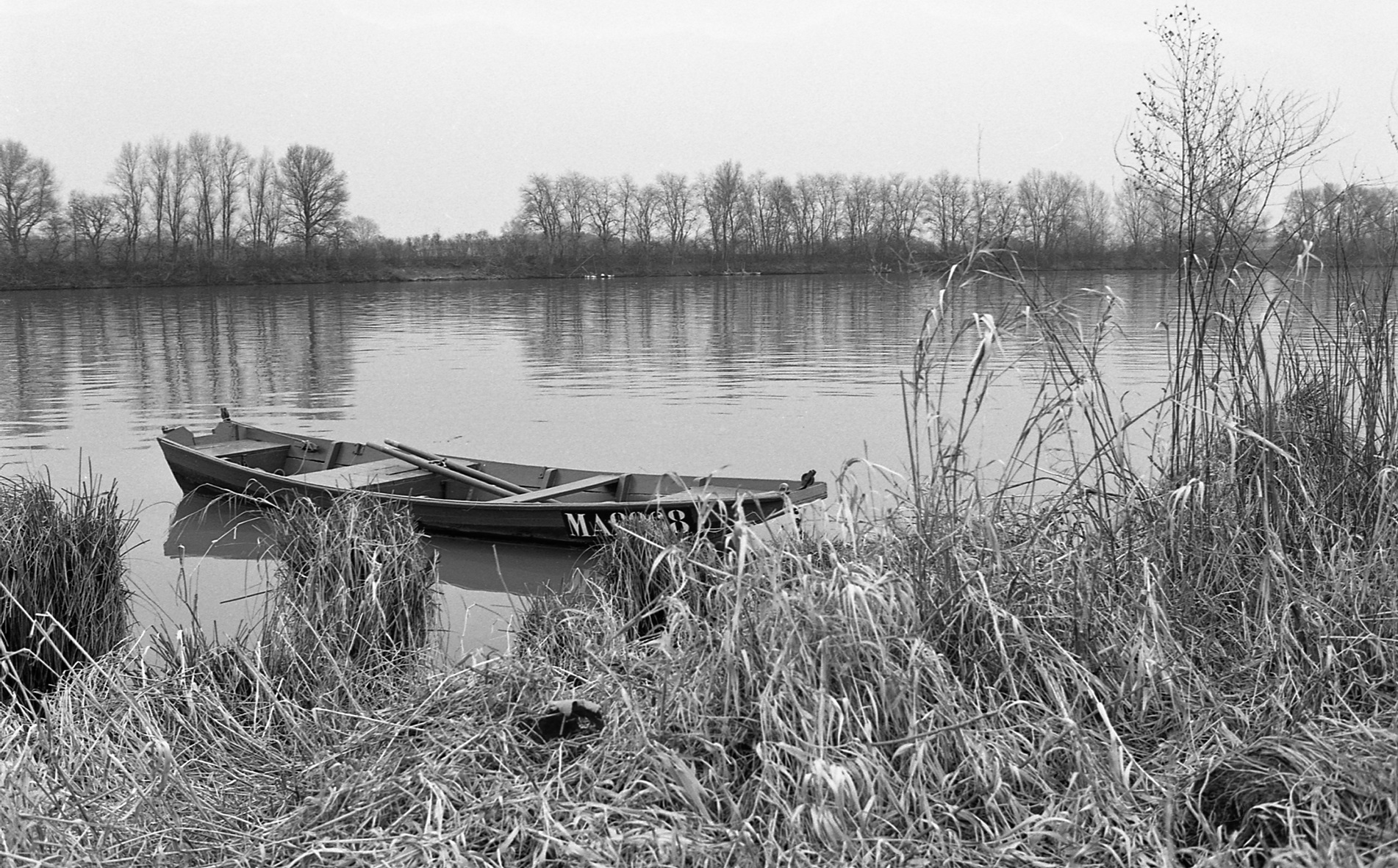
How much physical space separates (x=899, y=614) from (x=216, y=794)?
232 centimetres

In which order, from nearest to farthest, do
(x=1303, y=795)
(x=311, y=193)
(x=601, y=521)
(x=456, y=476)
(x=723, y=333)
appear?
(x=1303, y=795)
(x=601, y=521)
(x=456, y=476)
(x=723, y=333)
(x=311, y=193)

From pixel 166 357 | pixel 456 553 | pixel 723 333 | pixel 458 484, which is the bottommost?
pixel 456 553

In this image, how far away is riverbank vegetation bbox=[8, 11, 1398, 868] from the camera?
3102mm

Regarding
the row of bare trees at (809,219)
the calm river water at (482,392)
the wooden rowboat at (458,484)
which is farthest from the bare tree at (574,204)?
the wooden rowboat at (458,484)

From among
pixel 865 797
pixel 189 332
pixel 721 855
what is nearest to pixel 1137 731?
pixel 865 797

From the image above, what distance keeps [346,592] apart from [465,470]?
457cm

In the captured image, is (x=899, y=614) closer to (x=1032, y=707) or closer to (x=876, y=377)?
(x=1032, y=707)

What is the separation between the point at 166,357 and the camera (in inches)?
1083

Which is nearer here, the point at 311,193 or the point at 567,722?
the point at 567,722

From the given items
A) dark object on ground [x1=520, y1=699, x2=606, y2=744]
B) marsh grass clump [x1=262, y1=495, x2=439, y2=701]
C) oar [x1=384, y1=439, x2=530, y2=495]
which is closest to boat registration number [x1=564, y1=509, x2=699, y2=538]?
oar [x1=384, y1=439, x2=530, y2=495]

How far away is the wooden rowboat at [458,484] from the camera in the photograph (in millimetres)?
8430

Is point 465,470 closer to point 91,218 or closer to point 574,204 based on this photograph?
point 574,204

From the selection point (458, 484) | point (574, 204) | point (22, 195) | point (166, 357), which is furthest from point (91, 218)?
point (458, 484)

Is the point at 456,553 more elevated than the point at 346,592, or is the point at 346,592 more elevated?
the point at 346,592
